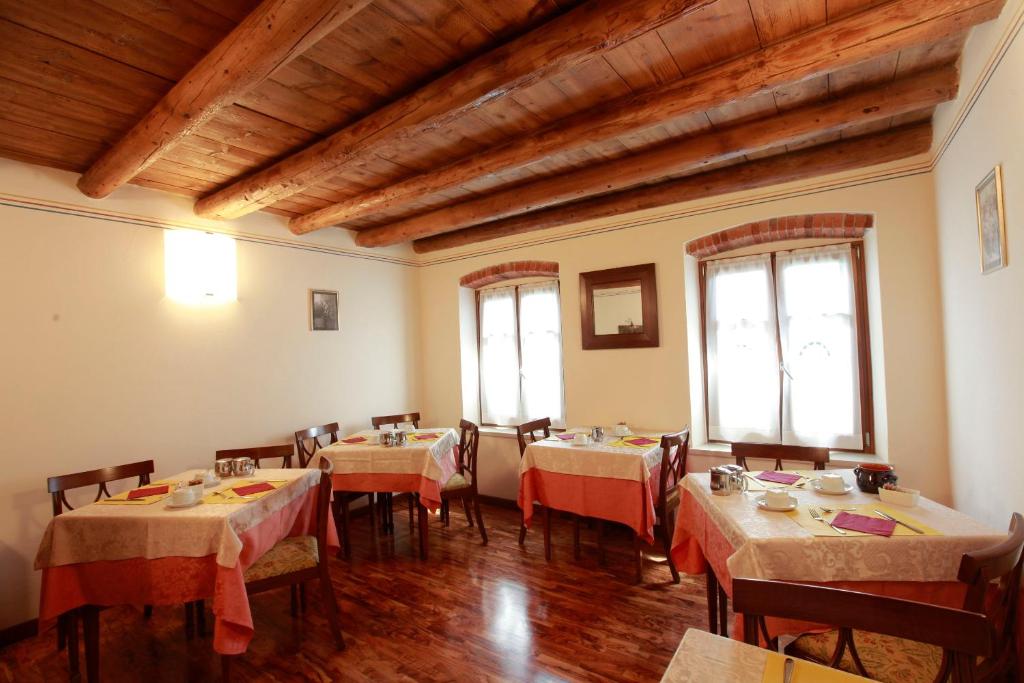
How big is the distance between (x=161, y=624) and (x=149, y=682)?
60 centimetres

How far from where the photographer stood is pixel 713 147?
2.70m

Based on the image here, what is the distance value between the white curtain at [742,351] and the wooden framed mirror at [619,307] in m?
0.48

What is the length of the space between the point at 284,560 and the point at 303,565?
94 mm

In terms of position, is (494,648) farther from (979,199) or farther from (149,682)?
(979,199)

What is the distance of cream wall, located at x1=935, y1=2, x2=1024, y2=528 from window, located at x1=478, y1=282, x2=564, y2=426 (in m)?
2.70

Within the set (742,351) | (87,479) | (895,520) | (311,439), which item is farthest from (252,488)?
(742,351)

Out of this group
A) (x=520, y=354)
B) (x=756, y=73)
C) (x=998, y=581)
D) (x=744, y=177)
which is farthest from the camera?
(x=520, y=354)

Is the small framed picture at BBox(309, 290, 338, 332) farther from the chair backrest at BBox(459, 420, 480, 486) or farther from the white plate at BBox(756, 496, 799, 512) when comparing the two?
the white plate at BBox(756, 496, 799, 512)

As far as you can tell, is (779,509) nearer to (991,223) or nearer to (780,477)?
(780,477)

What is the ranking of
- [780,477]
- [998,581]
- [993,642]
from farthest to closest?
[780,477], [998,581], [993,642]

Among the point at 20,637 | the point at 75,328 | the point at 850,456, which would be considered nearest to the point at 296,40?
the point at 75,328

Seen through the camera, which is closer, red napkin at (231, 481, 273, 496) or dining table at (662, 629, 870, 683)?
dining table at (662, 629, 870, 683)

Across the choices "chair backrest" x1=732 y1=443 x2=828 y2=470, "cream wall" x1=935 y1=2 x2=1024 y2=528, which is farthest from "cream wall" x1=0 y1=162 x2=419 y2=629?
"cream wall" x1=935 y1=2 x2=1024 y2=528

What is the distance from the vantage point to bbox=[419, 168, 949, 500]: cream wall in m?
2.80
